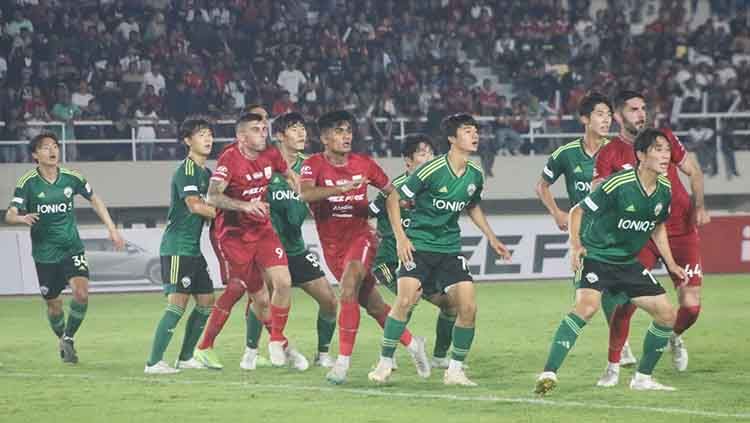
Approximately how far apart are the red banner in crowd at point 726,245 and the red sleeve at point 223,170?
47.5 feet

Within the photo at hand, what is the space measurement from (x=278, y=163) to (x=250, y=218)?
1.87ft

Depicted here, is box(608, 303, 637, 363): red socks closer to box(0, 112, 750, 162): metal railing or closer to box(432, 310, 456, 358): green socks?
box(432, 310, 456, 358): green socks

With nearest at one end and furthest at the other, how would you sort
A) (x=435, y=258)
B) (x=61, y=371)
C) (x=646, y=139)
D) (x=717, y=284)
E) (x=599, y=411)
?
(x=599, y=411) < (x=646, y=139) < (x=435, y=258) < (x=61, y=371) < (x=717, y=284)

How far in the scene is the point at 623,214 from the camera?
10578 millimetres

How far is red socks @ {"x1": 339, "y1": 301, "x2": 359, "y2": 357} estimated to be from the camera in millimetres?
11508

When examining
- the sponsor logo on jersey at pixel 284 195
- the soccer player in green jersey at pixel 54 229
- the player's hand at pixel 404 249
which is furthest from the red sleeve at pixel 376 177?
the soccer player in green jersey at pixel 54 229

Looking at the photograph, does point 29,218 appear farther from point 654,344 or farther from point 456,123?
point 654,344

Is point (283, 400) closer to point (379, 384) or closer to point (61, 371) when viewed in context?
point (379, 384)

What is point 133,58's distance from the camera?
2989 centimetres

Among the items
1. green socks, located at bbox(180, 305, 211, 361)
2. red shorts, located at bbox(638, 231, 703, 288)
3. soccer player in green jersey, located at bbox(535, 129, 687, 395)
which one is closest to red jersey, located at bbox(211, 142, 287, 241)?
green socks, located at bbox(180, 305, 211, 361)

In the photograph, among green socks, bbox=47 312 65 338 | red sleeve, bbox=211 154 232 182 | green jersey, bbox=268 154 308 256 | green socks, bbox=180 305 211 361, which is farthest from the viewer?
green socks, bbox=47 312 65 338

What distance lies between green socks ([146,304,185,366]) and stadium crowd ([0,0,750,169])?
16247 mm

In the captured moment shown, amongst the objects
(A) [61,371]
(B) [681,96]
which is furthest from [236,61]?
(A) [61,371]

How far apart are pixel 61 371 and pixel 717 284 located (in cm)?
1280
